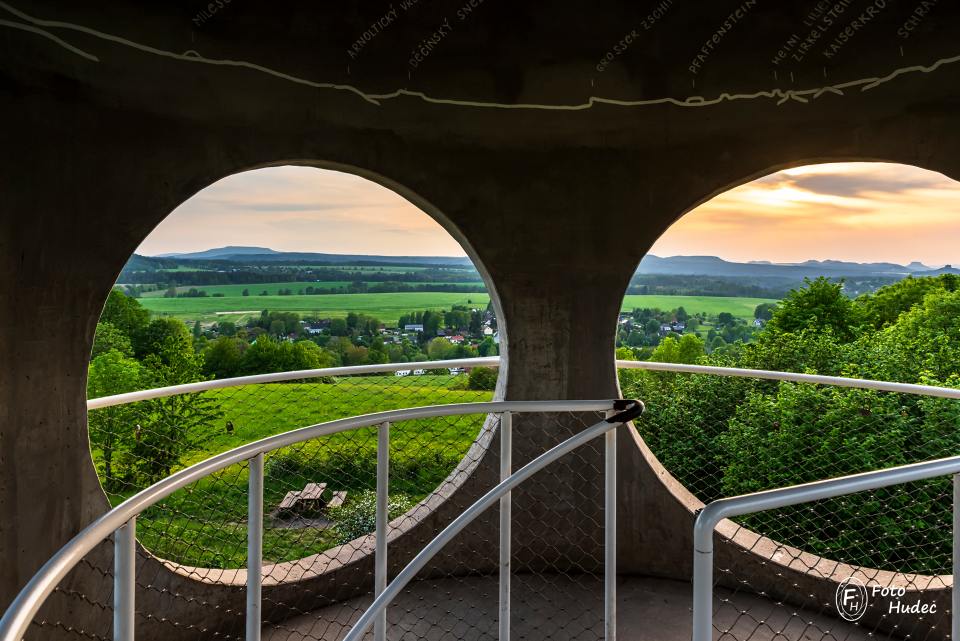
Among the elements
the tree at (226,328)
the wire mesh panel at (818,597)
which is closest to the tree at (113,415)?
the tree at (226,328)

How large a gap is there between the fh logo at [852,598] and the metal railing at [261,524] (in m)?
2.23

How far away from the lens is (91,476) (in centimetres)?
354

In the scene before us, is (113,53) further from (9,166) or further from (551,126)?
(551,126)

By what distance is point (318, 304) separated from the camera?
3366 centimetres

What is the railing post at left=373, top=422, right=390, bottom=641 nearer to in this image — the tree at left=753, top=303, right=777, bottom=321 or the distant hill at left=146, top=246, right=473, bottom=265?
the distant hill at left=146, top=246, right=473, bottom=265

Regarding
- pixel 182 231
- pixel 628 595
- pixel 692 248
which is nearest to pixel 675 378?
pixel 692 248

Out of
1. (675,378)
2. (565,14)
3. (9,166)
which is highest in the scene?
(565,14)

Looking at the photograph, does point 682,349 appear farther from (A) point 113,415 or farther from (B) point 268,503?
(A) point 113,415

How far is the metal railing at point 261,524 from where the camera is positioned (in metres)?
1.17

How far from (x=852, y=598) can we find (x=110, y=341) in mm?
22748

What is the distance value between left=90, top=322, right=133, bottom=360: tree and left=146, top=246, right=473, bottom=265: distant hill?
831cm

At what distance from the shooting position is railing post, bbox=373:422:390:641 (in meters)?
2.28

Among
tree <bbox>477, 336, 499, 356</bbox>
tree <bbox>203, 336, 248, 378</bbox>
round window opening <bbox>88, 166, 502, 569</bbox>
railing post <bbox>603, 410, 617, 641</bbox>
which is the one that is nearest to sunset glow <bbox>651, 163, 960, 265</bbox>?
tree <bbox>477, 336, 499, 356</bbox>

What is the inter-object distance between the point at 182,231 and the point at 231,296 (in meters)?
4.15
